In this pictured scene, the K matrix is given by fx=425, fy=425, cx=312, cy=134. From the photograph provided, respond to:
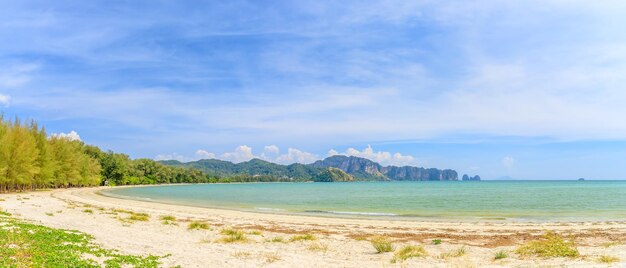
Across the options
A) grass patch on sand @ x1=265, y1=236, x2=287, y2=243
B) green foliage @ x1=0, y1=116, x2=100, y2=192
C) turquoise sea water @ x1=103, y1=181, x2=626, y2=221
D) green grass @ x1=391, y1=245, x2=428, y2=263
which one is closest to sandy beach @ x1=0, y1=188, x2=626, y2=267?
grass patch on sand @ x1=265, y1=236, x2=287, y2=243

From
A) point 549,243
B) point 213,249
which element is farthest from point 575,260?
point 213,249

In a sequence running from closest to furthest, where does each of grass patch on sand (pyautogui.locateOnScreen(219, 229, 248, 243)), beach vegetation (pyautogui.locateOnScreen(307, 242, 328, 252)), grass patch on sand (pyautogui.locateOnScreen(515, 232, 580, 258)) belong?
grass patch on sand (pyautogui.locateOnScreen(515, 232, 580, 258)) < beach vegetation (pyautogui.locateOnScreen(307, 242, 328, 252)) < grass patch on sand (pyautogui.locateOnScreen(219, 229, 248, 243))

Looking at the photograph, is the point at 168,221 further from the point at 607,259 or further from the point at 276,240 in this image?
the point at 607,259

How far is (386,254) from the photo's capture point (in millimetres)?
19500

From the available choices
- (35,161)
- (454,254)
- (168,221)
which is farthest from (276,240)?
(35,161)

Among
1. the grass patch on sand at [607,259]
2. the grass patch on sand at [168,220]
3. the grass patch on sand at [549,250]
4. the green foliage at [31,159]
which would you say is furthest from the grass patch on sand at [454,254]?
the green foliage at [31,159]

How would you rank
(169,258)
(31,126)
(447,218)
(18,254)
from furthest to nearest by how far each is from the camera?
(31,126)
(447,218)
(169,258)
(18,254)

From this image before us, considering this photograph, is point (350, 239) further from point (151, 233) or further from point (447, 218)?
point (447, 218)

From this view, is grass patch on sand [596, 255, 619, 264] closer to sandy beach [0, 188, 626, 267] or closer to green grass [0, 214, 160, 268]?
sandy beach [0, 188, 626, 267]

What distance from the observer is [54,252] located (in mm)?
14773

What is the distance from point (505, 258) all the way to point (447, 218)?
22.0 metres

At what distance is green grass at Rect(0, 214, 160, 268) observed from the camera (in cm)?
1325

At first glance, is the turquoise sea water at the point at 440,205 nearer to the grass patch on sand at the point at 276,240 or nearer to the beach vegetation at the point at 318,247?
the grass patch on sand at the point at 276,240

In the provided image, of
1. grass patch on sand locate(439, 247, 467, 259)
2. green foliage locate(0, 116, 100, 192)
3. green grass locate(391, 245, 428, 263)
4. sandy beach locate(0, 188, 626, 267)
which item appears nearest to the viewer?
sandy beach locate(0, 188, 626, 267)
